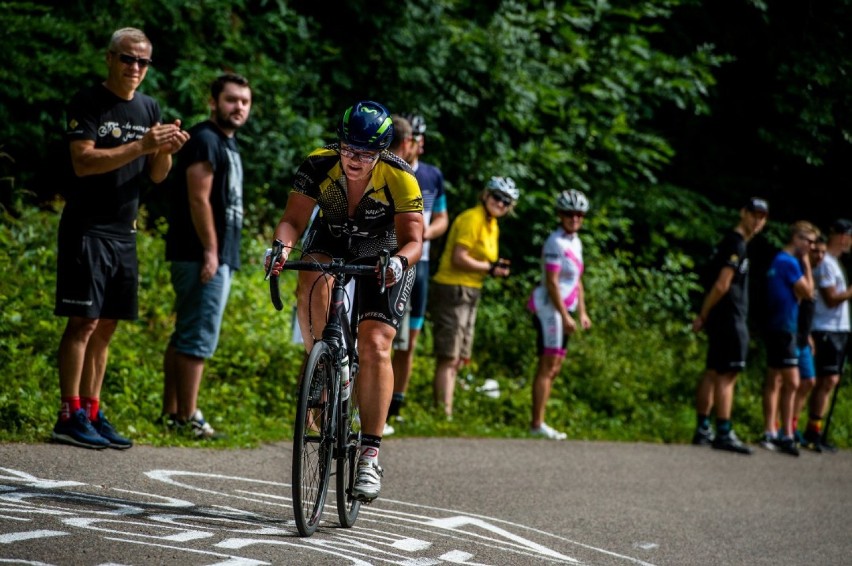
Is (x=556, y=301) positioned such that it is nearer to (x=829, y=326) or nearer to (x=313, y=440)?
(x=829, y=326)

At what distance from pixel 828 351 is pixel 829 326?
0.28 m

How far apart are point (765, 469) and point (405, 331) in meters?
3.58

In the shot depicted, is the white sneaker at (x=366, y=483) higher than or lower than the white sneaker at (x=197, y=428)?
higher

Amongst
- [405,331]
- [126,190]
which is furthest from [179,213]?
[405,331]

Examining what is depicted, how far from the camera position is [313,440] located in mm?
5844

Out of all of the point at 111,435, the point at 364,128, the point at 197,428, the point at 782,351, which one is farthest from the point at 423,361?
the point at 364,128

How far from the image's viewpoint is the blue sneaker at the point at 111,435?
7750 millimetres

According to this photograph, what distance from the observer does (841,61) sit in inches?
767

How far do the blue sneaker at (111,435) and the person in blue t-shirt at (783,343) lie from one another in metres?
7.25

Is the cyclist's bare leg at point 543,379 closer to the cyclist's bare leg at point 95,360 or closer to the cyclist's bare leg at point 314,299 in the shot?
the cyclist's bare leg at point 95,360

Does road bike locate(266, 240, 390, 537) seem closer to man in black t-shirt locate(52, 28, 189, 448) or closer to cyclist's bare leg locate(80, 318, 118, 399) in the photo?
man in black t-shirt locate(52, 28, 189, 448)

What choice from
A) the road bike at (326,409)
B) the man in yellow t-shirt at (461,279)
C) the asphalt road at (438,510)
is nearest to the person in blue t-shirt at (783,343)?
the asphalt road at (438,510)

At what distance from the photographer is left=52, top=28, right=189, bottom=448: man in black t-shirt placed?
743 centimetres

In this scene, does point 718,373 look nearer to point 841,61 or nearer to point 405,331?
point 405,331
